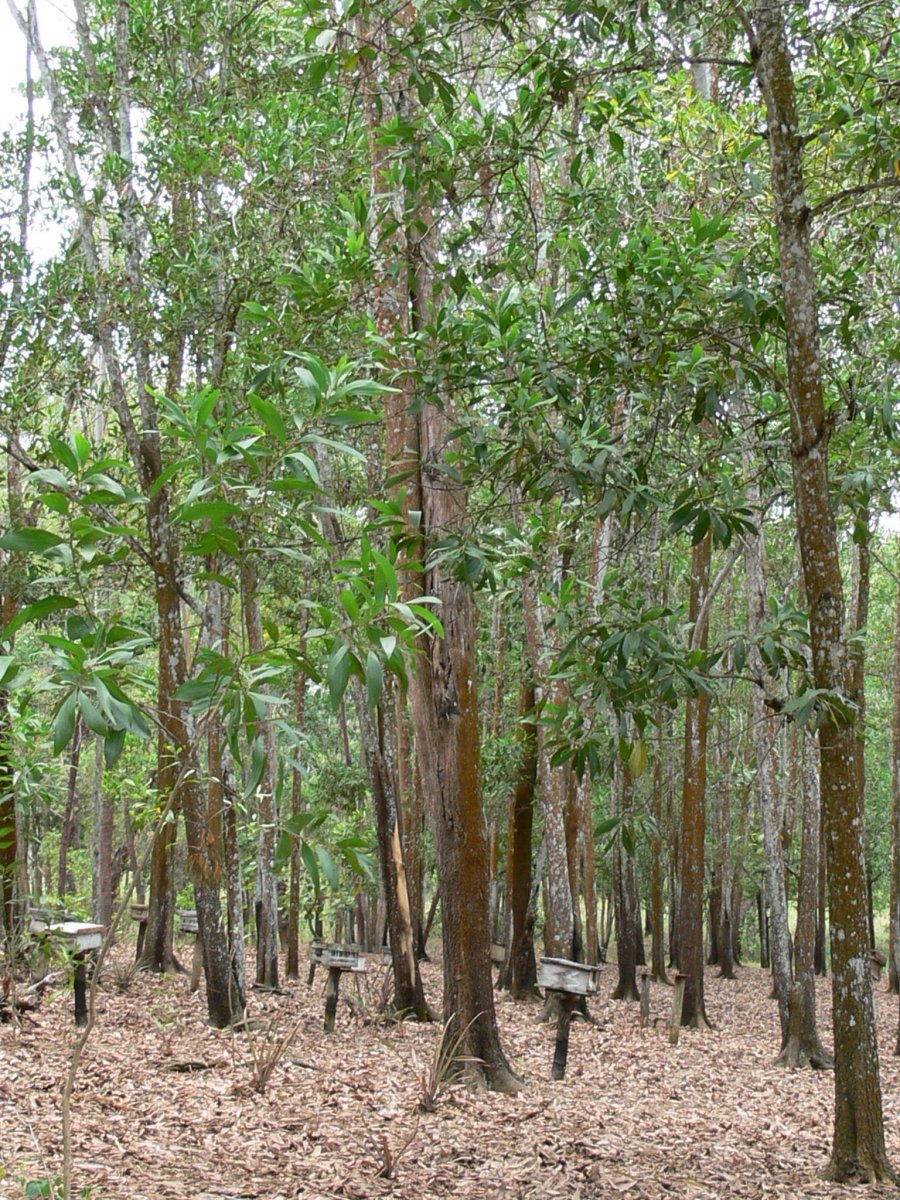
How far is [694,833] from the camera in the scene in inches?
542

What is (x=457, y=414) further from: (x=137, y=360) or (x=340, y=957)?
(x=340, y=957)

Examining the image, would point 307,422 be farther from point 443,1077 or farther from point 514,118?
point 443,1077

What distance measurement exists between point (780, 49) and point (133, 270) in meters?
6.07

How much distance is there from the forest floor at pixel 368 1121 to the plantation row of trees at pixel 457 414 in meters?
0.79

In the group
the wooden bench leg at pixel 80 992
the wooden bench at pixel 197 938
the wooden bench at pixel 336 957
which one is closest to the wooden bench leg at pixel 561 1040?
the wooden bench at pixel 336 957

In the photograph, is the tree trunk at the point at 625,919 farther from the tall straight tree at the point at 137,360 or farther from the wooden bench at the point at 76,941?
the wooden bench at the point at 76,941

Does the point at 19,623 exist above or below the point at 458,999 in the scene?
above

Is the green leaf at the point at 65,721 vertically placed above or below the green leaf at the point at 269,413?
below

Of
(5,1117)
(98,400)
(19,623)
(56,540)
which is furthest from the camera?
(98,400)

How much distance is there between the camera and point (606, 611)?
5301 millimetres

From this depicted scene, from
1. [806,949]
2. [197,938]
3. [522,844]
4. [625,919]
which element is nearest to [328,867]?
[806,949]

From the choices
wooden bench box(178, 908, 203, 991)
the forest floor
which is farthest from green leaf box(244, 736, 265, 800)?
wooden bench box(178, 908, 203, 991)

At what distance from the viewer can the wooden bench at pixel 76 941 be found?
7.00 m

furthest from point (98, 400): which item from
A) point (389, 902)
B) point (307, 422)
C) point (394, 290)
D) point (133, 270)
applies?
point (307, 422)
